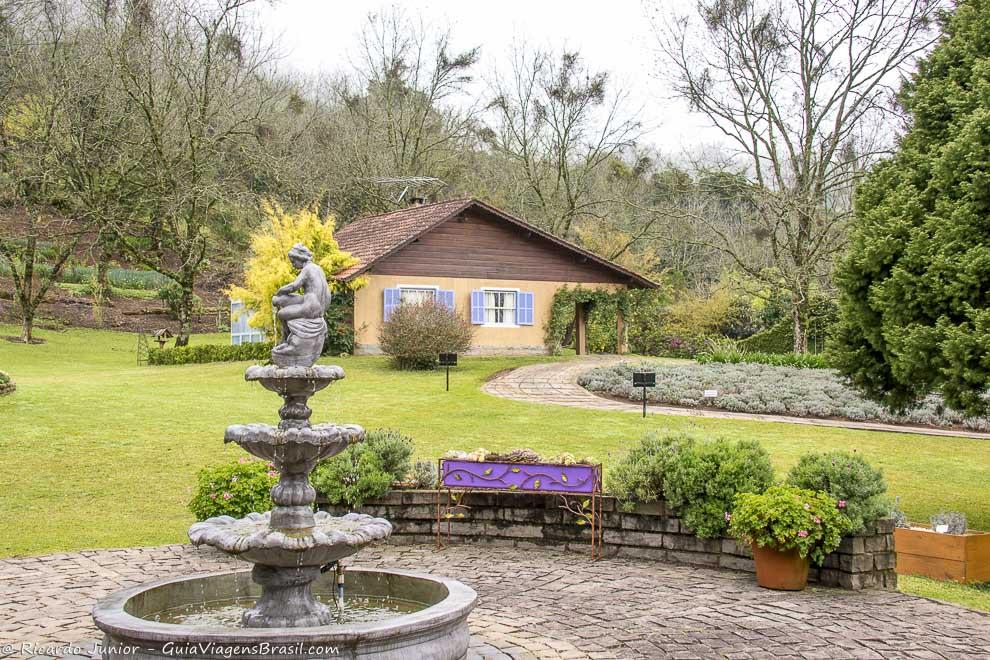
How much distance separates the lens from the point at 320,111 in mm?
48062

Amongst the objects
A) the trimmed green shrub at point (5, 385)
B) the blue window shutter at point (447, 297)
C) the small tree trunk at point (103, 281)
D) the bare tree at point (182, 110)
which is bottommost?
the trimmed green shrub at point (5, 385)

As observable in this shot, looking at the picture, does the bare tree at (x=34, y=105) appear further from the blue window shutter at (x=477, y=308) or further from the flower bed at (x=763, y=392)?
the flower bed at (x=763, y=392)

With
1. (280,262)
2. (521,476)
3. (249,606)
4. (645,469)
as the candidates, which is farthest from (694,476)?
(280,262)

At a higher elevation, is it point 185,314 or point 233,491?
point 185,314

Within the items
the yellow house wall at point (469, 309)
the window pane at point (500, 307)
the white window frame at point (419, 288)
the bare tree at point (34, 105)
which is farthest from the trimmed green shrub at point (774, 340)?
the bare tree at point (34, 105)

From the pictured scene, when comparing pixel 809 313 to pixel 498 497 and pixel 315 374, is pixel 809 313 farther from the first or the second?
pixel 315 374

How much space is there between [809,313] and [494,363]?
1312 cm

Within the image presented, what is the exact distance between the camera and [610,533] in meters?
10.0

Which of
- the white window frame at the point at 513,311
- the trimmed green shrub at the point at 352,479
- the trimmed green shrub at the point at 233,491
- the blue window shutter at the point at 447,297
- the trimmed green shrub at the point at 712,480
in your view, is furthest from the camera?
the white window frame at the point at 513,311

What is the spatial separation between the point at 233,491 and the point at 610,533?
3995 millimetres

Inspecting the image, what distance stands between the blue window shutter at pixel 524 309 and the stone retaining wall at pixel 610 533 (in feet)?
74.0

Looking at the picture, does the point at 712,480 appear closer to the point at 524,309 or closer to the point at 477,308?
the point at 477,308

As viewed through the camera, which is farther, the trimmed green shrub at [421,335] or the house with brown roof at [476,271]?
the house with brown roof at [476,271]

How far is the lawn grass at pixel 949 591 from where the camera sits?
28.2 feet
